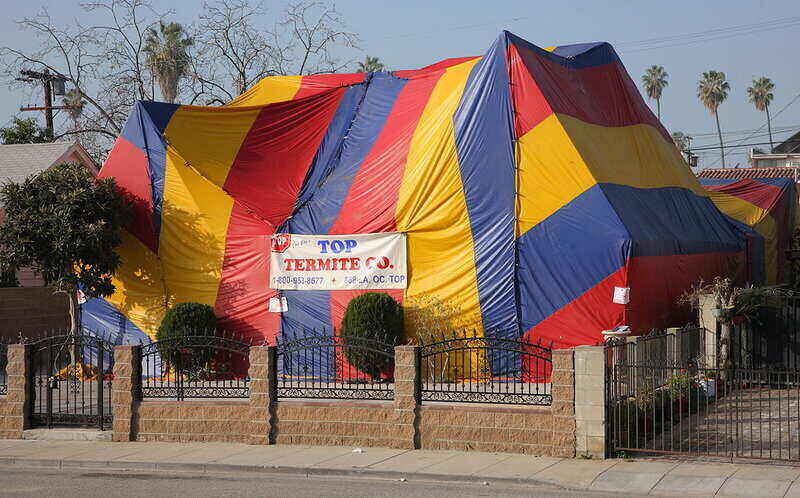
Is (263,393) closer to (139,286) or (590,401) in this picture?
(590,401)

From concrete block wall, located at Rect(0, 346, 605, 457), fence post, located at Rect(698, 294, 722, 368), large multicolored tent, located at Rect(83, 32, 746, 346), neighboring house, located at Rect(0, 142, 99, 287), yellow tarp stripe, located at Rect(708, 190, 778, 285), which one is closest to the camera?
concrete block wall, located at Rect(0, 346, 605, 457)

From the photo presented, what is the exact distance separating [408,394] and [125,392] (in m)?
5.06

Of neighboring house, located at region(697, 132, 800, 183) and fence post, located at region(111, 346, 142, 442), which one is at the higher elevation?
neighboring house, located at region(697, 132, 800, 183)

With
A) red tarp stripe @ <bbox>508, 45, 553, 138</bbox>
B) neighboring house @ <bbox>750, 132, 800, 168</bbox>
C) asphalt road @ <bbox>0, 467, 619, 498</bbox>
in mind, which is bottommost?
asphalt road @ <bbox>0, 467, 619, 498</bbox>

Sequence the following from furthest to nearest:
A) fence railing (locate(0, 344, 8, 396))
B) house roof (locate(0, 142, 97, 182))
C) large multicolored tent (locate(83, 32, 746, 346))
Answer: house roof (locate(0, 142, 97, 182)) < large multicolored tent (locate(83, 32, 746, 346)) < fence railing (locate(0, 344, 8, 396))

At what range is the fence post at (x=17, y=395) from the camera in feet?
57.0

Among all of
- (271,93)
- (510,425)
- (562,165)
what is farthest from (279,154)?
(510,425)

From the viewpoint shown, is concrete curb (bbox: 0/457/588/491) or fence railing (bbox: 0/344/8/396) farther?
fence railing (bbox: 0/344/8/396)

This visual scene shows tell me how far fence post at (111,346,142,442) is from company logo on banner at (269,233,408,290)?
6417 millimetres

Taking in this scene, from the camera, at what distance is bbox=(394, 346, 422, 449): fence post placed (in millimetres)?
14846

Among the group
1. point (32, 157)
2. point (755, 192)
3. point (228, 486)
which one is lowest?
point (228, 486)

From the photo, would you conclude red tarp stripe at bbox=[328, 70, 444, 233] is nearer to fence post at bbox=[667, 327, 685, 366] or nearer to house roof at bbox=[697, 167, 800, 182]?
fence post at bbox=[667, 327, 685, 366]

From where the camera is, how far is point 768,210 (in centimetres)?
2839

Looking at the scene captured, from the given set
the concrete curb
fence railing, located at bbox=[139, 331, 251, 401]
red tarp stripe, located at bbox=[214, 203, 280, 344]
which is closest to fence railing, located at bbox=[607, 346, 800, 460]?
the concrete curb
